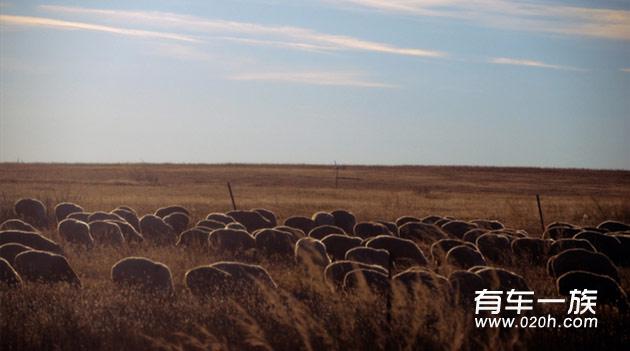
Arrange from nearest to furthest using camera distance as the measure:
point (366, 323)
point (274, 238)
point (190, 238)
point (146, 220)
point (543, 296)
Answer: point (366, 323) < point (543, 296) < point (274, 238) < point (190, 238) < point (146, 220)

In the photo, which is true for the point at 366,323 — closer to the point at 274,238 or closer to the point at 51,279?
the point at 51,279

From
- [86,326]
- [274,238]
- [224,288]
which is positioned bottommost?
[86,326]

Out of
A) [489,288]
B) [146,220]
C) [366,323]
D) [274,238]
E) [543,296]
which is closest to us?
[366,323]

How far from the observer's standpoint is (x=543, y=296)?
11.8 metres

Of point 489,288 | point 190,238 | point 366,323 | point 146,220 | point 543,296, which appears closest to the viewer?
point 366,323

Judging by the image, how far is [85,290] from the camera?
11594mm

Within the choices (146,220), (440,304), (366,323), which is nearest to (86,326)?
(366,323)

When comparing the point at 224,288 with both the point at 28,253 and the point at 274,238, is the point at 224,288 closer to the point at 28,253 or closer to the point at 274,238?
the point at 28,253

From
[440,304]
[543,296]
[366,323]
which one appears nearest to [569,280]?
[543,296]

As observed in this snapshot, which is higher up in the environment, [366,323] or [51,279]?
[51,279]

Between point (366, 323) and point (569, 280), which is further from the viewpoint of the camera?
point (569, 280)

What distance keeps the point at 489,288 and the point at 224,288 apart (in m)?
3.09

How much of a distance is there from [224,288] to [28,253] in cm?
290

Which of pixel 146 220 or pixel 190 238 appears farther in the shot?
pixel 146 220
